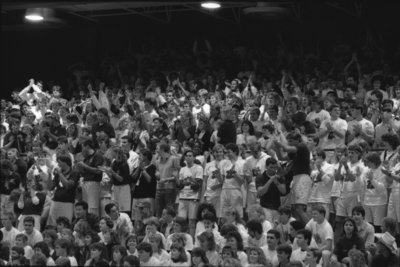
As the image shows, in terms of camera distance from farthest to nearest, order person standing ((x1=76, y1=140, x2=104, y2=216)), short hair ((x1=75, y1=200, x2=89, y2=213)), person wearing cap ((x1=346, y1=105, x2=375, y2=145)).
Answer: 1. person wearing cap ((x1=346, y1=105, x2=375, y2=145))
2. person standing ((x1=76, y1=140, x2=104, y2=216))
3. short hair ((x1=75, y1=200, x2=89, y2=213))

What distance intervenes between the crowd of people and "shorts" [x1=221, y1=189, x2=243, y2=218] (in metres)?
0.02

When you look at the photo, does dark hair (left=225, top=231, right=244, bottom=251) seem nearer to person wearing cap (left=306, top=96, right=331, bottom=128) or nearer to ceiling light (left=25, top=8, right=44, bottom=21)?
person wearing cap (left=306, top=96, right=331, bottom=128)

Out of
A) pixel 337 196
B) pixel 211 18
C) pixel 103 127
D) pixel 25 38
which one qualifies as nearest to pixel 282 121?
pixel 337 196

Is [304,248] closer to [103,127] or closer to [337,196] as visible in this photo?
[337,196]

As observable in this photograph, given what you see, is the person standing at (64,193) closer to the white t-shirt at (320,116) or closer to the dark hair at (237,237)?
the dark hair at (237,237)

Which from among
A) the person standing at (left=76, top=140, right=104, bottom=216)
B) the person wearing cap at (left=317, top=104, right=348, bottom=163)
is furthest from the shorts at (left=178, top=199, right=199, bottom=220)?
the person wearing cap at (left=317, top=104, right=348, bottom=163)

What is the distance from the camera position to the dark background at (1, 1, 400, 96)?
74.8 feet

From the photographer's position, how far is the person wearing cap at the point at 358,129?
1577 centimetres

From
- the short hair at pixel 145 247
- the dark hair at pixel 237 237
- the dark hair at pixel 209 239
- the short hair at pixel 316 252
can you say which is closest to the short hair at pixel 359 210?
the short hair at pixel 316 252

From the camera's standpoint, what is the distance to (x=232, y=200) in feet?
49.1

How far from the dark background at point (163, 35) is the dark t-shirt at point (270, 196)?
8.16 meters

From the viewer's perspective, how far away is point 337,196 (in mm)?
14586

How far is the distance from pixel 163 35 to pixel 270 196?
39.1 ft

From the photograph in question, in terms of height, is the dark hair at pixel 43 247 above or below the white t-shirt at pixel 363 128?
below
